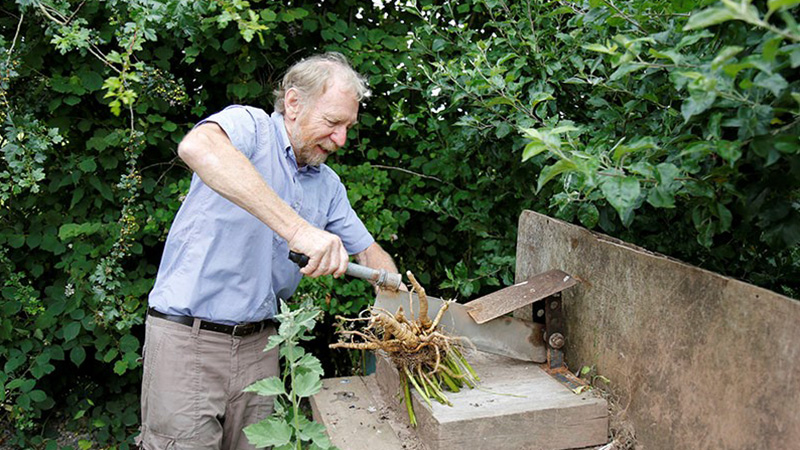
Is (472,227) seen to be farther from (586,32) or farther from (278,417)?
(278,417)

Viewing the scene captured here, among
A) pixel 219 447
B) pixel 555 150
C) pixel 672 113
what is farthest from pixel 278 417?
pixel 672 113

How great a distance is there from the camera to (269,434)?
6.35 ft

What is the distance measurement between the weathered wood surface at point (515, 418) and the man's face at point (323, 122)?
38.3 inches

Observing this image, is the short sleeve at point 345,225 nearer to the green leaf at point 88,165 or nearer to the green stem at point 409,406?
the green stem at point 409,406

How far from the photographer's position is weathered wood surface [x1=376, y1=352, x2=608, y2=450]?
1.96m

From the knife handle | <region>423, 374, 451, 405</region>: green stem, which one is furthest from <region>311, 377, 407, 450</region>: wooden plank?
the knife handle

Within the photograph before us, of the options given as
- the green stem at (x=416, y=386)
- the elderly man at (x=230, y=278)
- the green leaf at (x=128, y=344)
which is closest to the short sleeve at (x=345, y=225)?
the elderly man at (x=230, y=278)

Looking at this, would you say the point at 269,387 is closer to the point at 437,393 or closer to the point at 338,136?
the point at 437,393

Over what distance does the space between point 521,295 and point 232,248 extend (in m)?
1.00

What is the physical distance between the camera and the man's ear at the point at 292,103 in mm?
2521

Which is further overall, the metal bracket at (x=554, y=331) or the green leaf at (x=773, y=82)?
the metal bracket at (x=554, y=331)

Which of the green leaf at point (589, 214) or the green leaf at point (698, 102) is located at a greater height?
the green leaf at point (698, 102)

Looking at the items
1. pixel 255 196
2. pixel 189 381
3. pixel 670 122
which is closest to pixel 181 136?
pixel 189 381

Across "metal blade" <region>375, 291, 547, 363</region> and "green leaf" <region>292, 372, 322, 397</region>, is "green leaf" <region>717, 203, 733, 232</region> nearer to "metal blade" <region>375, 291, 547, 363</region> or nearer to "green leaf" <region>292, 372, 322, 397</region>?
"metal blade" <region>375, 291, 547, 363</region>
